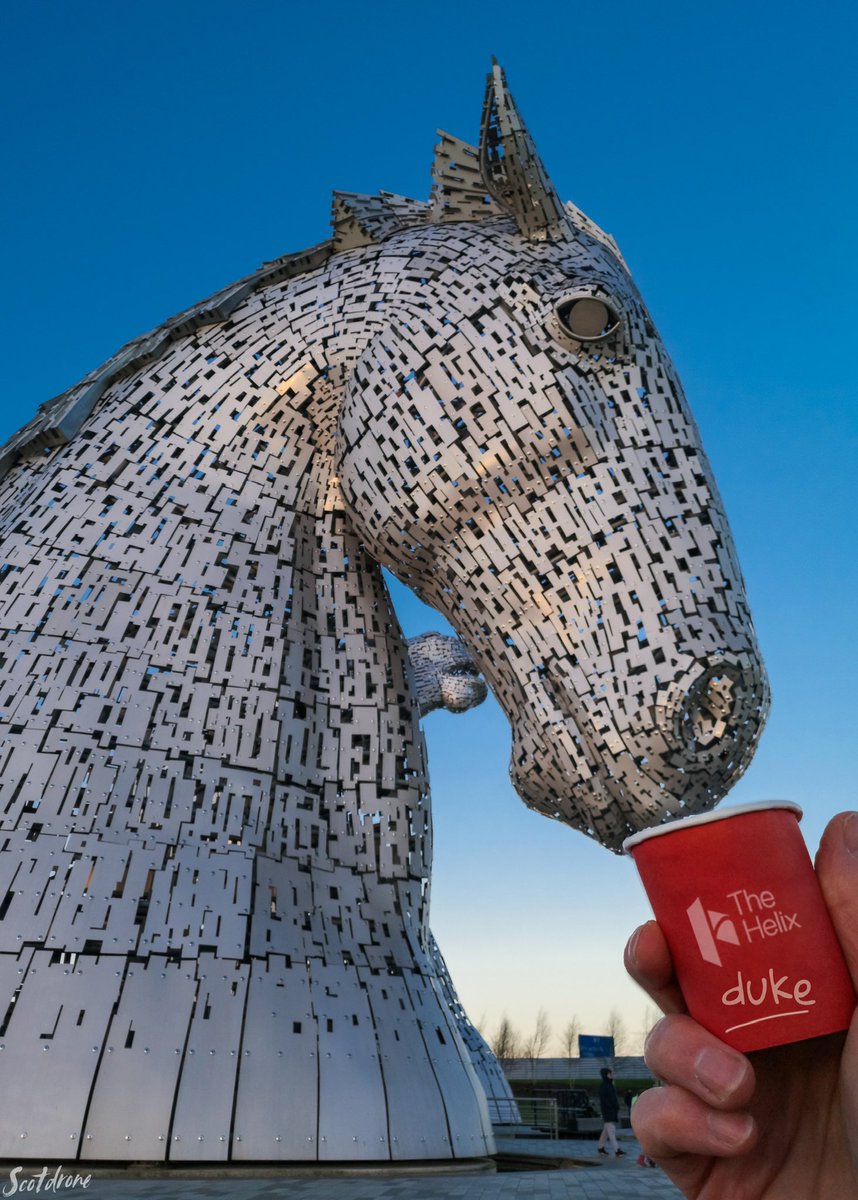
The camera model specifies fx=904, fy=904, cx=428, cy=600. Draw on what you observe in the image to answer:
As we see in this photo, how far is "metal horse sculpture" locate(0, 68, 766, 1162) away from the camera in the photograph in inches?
102

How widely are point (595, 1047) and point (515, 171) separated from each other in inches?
597

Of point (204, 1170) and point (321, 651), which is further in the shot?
point (321, 651)

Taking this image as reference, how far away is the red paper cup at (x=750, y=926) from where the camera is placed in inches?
38.1

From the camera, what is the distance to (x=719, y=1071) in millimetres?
988

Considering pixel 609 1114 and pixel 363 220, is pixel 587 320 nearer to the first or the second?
pixel 363 220

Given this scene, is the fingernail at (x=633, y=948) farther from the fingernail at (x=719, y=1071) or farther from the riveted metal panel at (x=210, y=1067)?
the riveted metal panel at (x=210, y=1067)

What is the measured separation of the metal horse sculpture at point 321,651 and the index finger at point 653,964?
177cm

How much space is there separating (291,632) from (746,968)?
2784 millimetres

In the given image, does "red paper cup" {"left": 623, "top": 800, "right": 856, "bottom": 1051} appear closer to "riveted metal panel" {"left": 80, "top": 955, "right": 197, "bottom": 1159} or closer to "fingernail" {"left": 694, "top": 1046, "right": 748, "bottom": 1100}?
"fingernail" {"left": 694, "top": 1046, "right": 748, "bottom": 1100}

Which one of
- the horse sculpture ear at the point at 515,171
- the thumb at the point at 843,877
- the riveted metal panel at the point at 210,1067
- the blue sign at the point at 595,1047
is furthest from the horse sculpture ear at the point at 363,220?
the blue sign at the point at 595,1047

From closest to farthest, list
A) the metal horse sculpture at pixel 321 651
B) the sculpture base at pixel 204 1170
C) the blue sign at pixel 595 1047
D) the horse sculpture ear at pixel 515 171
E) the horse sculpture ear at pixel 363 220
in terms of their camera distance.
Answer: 1. the sculpture base at pixel 204 1170
2. the metal horse sculpture at pixel 321 651
3. the horse sculpture ear at pixel 515 171
4. the horse sculpture ear at pixel 363 220
5. the blue sign at pixel 595 1047

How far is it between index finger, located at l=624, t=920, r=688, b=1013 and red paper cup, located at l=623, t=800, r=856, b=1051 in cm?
4

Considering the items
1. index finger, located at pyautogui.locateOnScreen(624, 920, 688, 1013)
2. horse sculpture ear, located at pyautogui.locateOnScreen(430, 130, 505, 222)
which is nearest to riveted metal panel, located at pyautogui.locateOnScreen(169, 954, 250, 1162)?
index finger, located at pyautogui.locateOnScreen(624, 920, 688, 1013)

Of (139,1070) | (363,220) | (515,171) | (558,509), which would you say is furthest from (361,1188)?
(363,220)
